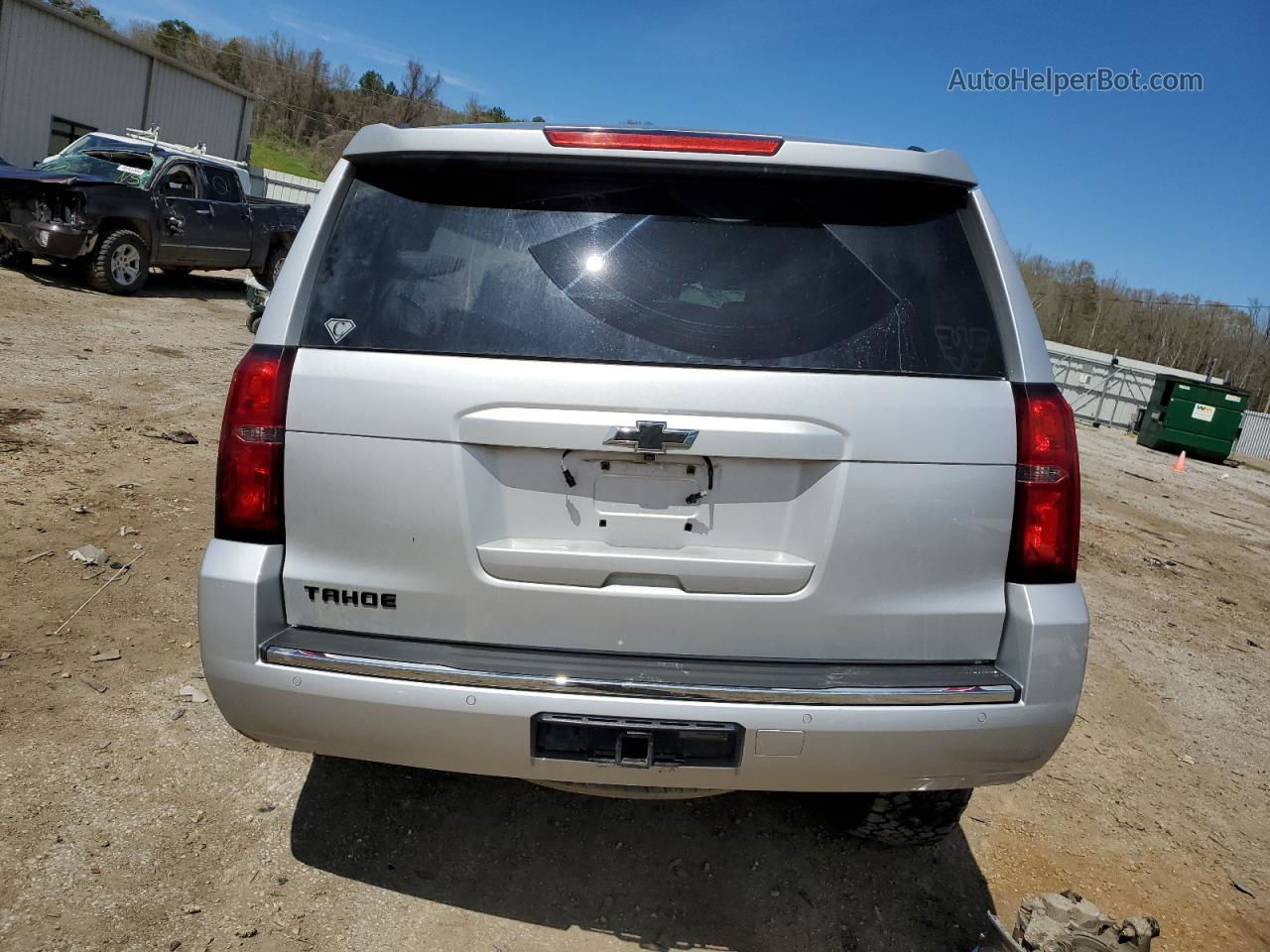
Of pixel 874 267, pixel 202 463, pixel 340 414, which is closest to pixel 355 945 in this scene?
pixel 340 414

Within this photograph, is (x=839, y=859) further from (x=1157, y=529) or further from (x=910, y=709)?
(x=1157, y=529)

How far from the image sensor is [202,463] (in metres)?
6.28

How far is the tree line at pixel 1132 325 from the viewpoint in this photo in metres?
62.2

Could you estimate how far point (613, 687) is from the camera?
6.93 ft

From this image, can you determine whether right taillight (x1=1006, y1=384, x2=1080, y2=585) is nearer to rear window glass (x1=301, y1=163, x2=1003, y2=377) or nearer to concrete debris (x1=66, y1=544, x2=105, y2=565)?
rear window glass (x1=301, y1=163, x2=1003, y2=377)

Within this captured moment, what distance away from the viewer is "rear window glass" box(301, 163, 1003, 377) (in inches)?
86.7

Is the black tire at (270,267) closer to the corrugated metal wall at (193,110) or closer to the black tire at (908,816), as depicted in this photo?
the black tire at (908,816)

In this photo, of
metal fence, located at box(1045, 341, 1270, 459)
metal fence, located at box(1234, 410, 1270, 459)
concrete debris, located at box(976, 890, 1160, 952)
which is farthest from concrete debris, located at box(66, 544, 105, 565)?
metal fence, located at box(1234, 410, 1270, 459)

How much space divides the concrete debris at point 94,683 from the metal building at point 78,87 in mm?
22455

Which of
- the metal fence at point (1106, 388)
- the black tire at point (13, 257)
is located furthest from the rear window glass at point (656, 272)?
the metal fence at point (1106, 388)

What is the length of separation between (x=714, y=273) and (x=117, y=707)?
2.76 metres

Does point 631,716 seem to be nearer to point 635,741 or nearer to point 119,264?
point 635,741

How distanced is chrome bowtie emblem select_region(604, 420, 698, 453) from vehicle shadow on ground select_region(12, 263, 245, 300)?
41.0ft

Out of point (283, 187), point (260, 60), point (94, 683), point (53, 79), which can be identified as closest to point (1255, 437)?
point (283, 187)
